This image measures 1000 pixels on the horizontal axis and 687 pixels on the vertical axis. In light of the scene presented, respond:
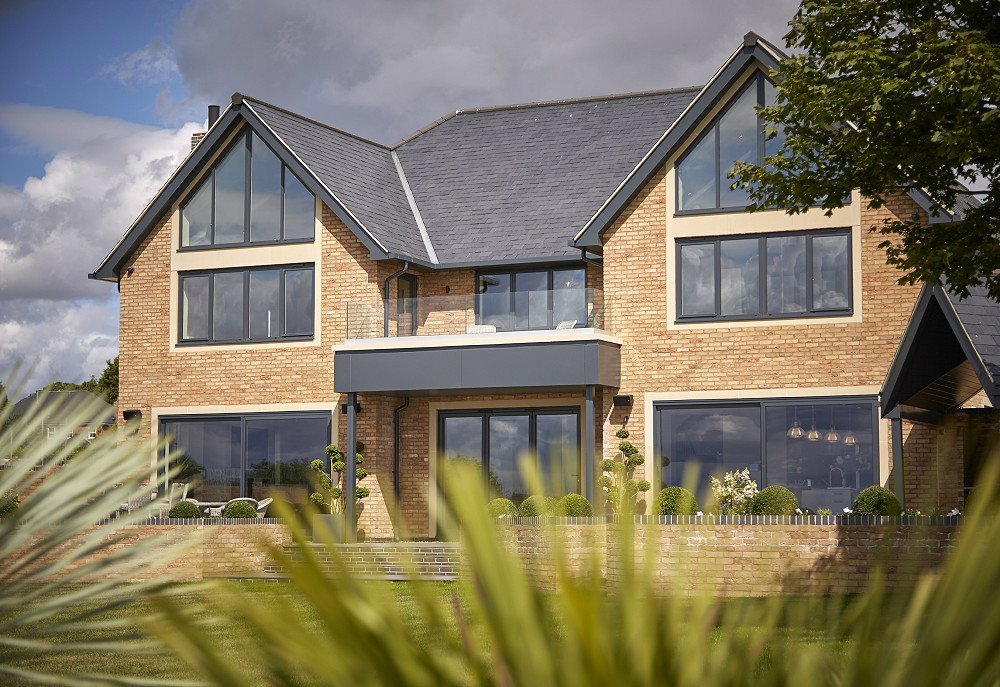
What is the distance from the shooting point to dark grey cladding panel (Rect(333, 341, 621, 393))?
22203 mm

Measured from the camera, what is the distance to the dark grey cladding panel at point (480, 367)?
72.8 ft

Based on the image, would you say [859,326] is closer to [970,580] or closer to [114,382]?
[970,580]

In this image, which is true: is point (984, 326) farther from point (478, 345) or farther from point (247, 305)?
point (247, 305)

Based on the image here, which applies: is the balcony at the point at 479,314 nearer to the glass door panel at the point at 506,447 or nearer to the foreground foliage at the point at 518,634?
the glass door panel at the point at 506,447

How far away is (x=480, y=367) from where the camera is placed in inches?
904

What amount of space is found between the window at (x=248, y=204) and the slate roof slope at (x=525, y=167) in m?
3.28

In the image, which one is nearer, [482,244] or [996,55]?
[996,55]

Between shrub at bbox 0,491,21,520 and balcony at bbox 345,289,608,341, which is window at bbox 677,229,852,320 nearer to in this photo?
balcony at bbox 345,289,608,341

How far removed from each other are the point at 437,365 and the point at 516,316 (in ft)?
6.07

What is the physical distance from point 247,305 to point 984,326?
601 inches

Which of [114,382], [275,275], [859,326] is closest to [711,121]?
[859,326]

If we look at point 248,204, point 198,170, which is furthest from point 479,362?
point 198,170

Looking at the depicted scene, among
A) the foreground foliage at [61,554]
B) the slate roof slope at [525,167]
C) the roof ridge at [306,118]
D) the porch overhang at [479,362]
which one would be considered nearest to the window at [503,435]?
the porch overhang at [479,362]

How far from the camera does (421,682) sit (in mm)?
1180
